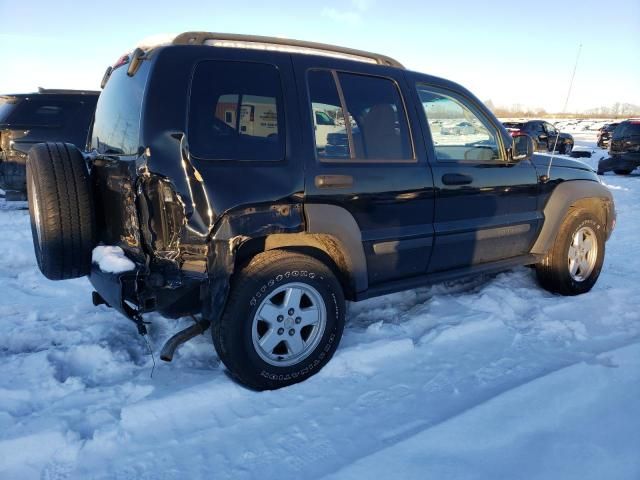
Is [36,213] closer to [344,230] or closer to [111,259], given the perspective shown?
[111,259]

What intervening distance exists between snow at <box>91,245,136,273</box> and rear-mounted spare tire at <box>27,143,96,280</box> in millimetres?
85

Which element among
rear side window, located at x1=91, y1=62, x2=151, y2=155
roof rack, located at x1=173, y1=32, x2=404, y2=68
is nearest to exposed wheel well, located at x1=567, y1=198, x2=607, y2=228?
roof rack, located at x1=173, y1=32, x2=404, y2=68

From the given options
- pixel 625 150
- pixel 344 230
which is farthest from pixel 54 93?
pixel 625 150

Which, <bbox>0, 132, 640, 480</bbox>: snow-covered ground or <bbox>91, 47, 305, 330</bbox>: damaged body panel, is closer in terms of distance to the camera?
<bbox>0, 132, 640, 480</bbox>: snow-covered ground

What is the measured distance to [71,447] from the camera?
218 cm

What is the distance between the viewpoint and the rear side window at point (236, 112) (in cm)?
253

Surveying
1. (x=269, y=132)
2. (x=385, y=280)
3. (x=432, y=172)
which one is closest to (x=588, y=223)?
(x=432, y=172)

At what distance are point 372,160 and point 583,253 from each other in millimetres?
2512

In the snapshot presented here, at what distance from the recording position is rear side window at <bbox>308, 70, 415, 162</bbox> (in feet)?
9.63

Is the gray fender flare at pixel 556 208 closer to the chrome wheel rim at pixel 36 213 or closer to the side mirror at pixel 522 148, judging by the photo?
the side mirror at pixel 522 148

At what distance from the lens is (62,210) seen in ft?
8.68

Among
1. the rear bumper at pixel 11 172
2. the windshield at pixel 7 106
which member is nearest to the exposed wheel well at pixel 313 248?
the rear bumper at pixel 11 172

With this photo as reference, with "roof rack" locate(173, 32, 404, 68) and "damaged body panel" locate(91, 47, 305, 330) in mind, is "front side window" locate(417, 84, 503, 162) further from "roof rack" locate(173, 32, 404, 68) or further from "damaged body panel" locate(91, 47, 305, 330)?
"damaged body panel" locate(91, 47, 305, 330)

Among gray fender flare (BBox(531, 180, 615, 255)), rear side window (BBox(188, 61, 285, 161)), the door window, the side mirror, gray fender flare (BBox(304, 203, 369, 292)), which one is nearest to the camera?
rear side window (BBox(188, 61, 285, 161))
